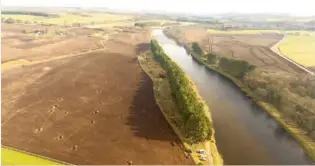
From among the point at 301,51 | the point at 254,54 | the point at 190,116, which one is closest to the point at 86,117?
the point at 190,116

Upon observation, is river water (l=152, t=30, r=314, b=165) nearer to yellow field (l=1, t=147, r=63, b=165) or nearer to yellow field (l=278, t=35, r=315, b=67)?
yellow field (l=1, t=147, r=63, b=165)

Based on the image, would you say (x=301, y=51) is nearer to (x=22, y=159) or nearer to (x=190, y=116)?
(x=190, y=116)

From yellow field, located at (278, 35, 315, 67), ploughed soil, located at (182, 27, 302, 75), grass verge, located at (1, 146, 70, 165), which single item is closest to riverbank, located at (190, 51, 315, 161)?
ploughed soil, located at (182, 27, 302, 75)

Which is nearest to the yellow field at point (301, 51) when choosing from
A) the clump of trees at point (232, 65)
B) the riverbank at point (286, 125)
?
the clump of trees at point (232, 65)

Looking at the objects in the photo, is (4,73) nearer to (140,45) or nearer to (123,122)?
(123,122)

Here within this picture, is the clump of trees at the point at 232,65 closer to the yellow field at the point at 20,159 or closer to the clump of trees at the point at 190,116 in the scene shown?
the clump of trees at the point at 190,116

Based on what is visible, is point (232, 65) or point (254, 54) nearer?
point (232, 65)

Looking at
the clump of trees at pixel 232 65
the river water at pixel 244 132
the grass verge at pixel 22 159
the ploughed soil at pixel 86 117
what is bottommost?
the river water at pixel 244 132
